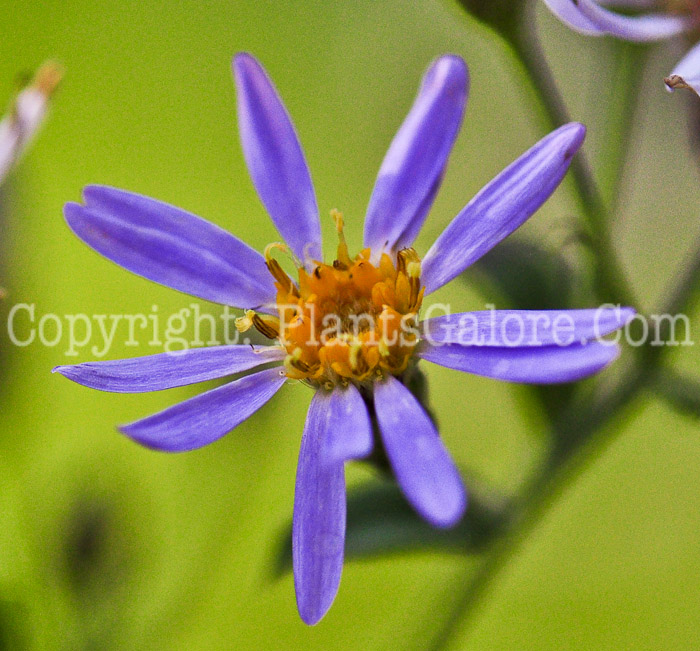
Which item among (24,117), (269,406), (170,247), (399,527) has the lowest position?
(399,527)

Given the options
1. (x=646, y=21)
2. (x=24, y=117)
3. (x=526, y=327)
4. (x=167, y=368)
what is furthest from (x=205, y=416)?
(x=646, y=21)

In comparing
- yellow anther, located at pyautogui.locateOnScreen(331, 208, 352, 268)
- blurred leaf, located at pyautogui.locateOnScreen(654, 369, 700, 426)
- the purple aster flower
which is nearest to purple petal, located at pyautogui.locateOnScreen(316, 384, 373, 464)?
the purple aster flower

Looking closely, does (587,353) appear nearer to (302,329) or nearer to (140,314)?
(302,329)

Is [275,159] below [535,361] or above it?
above

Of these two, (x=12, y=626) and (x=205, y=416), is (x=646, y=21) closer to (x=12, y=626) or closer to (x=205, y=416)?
(x=205, y=416)

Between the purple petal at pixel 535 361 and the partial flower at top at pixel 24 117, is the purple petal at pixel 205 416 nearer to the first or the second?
the purple petal at pixel 535 361
